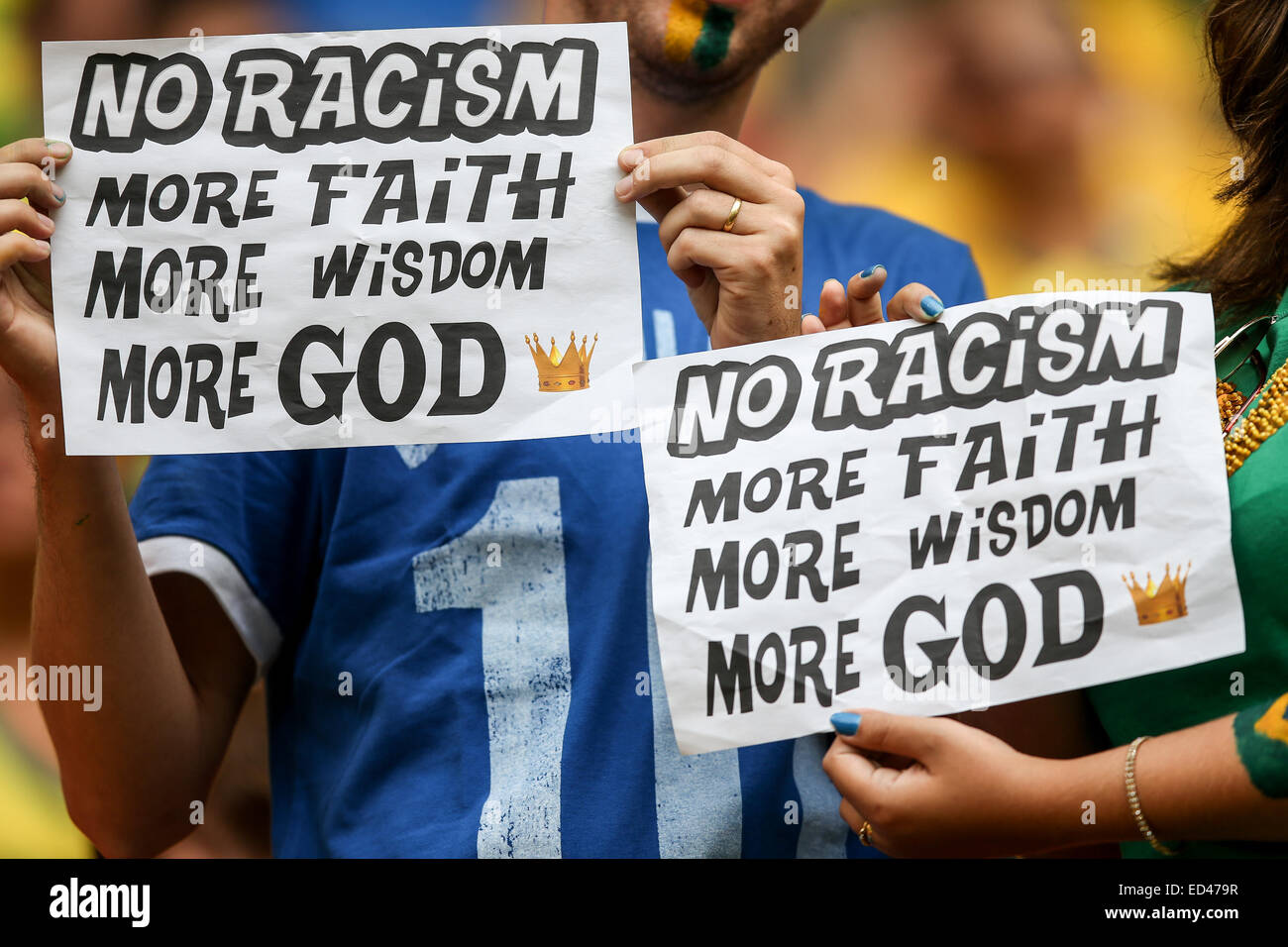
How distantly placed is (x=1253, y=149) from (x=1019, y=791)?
915 millimetres

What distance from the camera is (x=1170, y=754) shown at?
1132 millimetres

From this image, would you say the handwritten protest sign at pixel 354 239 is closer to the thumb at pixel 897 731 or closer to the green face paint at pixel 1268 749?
the thumb at pixel 897 731

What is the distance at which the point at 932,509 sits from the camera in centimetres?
124

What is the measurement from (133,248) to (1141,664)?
1.33m

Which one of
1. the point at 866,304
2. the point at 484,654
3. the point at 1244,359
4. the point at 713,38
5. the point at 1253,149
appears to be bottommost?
the point at 484,654

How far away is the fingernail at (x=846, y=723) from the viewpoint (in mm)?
1205

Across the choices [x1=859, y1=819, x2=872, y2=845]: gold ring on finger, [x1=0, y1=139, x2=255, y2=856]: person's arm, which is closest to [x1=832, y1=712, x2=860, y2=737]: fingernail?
[x1=859, y1=819, x2=872, y2=845]: gold ring on finger

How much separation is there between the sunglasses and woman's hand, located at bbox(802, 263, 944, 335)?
0.37 meters

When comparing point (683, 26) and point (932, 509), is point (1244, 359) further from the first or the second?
point (683, 26)

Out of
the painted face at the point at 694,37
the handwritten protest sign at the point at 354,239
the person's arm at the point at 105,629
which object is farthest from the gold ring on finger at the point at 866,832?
the painted face at the point at 694,37

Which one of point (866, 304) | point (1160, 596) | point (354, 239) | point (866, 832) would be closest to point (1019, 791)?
point (866, 832)

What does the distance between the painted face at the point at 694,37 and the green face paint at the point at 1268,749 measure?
1.14 meters

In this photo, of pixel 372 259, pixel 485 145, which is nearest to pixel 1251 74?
pixel 485 145

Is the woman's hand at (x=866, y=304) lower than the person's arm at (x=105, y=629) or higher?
higher
